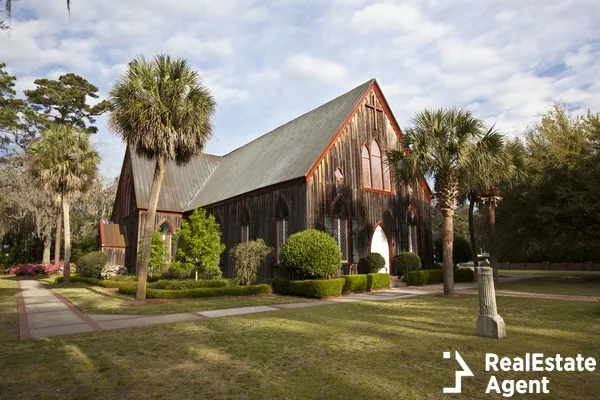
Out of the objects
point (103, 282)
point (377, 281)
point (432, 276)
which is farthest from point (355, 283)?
point (103, 282)

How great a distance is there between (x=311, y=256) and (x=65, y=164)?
20.1 m

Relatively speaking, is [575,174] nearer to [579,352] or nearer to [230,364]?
[579,352]

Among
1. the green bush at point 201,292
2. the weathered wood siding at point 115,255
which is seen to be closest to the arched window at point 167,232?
the weathered wood siding at point 115,255

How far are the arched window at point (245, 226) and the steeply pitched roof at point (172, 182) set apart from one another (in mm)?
6310

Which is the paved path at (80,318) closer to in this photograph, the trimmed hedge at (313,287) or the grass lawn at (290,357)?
the grass lawn at (290,357)

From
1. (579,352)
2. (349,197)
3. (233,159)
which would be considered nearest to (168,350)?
(579,352)

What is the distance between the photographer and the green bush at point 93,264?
26.9 m

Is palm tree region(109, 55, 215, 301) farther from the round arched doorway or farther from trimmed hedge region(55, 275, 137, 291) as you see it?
the round arched doorway

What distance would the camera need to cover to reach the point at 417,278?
2105 centimetres

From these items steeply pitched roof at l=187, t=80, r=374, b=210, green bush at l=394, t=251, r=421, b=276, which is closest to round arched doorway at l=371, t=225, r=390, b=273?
green bush at l=394, t=251, r=421, b=276

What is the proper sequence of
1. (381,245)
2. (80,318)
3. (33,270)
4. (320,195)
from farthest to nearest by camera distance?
(33,270), (381,245), (320,195), (80,318)

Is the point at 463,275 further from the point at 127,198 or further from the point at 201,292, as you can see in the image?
the point at 127,198

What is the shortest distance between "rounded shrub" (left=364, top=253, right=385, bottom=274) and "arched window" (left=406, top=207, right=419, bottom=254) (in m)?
4.31

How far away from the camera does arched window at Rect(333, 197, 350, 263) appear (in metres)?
20.5
